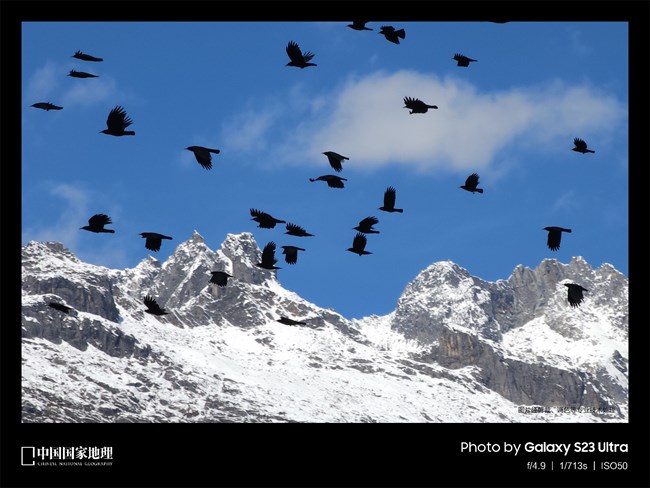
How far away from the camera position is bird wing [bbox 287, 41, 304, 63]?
208ft

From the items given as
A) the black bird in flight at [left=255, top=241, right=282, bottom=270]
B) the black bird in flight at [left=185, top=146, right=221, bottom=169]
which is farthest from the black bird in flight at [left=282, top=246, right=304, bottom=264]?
the black bird in flight at [left=185, top=146, right=221, bottom=169]

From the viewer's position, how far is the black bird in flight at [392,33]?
208 feet

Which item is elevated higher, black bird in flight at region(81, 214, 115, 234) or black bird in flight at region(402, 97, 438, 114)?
black bird in flight at region(402, 97, 438, 114)

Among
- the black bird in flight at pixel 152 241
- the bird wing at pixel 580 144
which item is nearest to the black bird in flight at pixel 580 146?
the bird wing at pixel 580 144

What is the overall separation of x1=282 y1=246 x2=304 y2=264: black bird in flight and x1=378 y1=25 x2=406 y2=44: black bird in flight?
13.4 metres

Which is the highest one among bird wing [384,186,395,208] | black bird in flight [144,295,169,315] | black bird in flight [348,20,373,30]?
black bird in flight [348,20,373,30]

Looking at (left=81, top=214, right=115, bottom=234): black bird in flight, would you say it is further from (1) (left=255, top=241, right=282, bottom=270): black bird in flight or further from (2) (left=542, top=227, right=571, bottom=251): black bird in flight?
(2) (left=542, top=227, right=571, bottom=251): black bird in flight

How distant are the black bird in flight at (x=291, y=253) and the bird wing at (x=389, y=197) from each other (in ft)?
20.8
